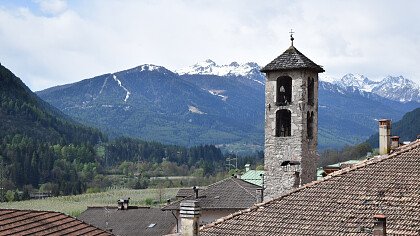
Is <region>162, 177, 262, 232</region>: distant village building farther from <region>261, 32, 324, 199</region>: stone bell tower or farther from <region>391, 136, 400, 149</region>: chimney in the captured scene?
<region>391, 136, 400, 149</region>: chimney

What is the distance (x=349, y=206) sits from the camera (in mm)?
15695

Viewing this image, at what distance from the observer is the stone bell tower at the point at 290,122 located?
28656 mm

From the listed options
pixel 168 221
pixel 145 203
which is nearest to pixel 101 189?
pixel 145 203

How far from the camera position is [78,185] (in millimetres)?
141250

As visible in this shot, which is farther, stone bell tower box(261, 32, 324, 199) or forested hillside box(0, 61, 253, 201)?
forested hillside box(0, 61, 253, 201)

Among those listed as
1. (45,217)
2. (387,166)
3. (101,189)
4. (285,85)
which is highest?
(285,85)

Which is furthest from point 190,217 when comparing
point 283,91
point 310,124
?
point 283,91

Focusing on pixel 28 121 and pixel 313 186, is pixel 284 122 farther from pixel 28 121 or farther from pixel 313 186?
pixel 28 121

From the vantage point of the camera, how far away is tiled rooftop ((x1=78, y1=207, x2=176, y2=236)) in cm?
4980

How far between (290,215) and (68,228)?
21.5ft

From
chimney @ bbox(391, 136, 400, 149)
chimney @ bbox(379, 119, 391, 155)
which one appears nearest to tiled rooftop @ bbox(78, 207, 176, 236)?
chimney @ bbox(391, 136, 400, 149)

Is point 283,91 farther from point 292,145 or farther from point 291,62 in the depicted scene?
point 292,145

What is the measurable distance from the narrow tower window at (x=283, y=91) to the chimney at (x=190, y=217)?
15.3 m

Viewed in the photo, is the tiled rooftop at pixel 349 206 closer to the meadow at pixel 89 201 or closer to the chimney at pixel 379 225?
the chimney at pixel 379 225
